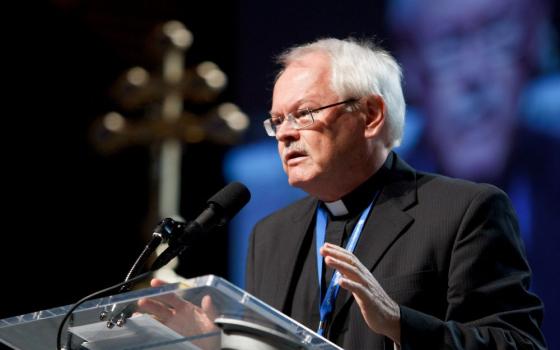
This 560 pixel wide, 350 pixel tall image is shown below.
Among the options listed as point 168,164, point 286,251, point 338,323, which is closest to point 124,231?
point 168,164

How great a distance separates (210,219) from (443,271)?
2.40ft

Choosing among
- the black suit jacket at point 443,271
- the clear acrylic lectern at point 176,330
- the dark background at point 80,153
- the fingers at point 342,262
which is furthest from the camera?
the dark background at point 80,153

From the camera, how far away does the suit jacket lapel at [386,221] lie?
270 centimetres

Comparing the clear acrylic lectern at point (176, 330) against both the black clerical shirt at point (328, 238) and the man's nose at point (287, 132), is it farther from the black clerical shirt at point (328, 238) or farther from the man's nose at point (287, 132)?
the man's nose at point (287, 132)

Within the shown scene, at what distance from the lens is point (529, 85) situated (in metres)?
3.59

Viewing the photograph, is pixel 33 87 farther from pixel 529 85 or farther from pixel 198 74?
pixel 529 85

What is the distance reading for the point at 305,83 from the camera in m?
2.99

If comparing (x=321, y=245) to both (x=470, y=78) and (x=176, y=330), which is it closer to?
(x=176, y=330)

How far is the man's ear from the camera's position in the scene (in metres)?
3.00

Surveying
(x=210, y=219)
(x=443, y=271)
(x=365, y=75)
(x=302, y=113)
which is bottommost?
(x=443, y=271)

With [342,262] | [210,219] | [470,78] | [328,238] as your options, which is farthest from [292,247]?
[470,78]

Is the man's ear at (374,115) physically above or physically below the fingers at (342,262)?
above

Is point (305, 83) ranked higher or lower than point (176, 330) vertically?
higher

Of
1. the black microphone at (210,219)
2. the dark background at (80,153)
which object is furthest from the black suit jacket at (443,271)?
the dark background at (80,153)
